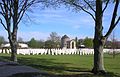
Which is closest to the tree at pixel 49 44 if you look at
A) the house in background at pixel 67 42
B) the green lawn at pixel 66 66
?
the house in background at pixel 67 42

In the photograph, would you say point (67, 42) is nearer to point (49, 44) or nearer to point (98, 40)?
point (49, 44)

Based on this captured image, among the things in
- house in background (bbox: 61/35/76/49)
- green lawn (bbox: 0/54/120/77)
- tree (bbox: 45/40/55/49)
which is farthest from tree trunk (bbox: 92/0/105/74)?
tree (bbox: 45/40/55/49)

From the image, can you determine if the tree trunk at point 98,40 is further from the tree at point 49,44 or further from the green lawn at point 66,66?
the tree at point 49,44

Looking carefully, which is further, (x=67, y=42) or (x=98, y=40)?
(x=67, y=42)

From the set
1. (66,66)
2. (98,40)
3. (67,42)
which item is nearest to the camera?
(98,40)

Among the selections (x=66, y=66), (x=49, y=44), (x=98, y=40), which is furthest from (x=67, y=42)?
(x=98, y=40)

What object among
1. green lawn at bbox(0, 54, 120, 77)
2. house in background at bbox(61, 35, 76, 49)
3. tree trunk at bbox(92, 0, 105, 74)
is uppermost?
house in background at bbox(61, 35, 76, 49)

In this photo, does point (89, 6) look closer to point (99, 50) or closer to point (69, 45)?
point (99, 50)

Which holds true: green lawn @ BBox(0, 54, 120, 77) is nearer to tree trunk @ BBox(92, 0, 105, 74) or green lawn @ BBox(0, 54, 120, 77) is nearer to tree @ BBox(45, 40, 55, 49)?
tree trunk @ BBox(92, 0, 105, 74)

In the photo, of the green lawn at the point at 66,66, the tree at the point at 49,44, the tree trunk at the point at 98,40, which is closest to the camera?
the tree trunk at the point at 98,40

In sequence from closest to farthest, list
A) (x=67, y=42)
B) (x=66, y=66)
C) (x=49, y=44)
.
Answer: (x=66, y=66), (x=67, y=42), (x=49, y=44)

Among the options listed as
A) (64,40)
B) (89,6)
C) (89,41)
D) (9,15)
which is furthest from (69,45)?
(89,6)

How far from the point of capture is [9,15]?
92.0 feet

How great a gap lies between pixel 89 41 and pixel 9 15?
7761cm
